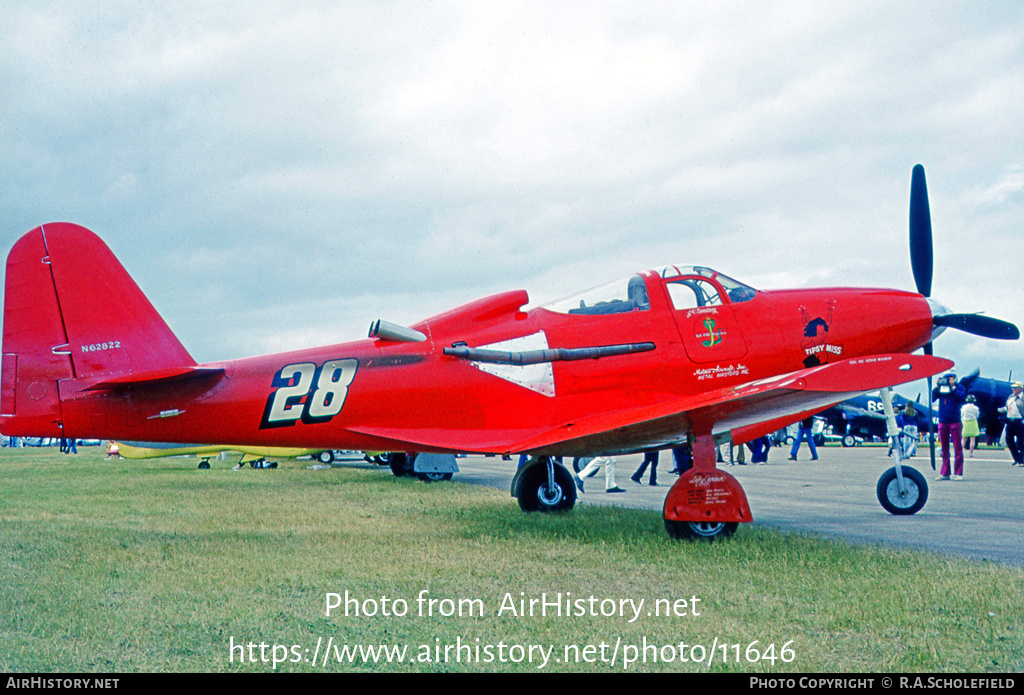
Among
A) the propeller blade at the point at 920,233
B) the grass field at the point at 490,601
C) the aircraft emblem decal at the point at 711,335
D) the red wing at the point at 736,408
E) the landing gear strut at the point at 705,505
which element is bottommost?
the grass field at the point at 490,601

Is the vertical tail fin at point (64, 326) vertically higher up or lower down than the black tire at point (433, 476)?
higher up

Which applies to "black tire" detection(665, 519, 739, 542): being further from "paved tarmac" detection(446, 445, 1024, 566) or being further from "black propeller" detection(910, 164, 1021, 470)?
"black propeller" detection(910, 164, 1021, 470)

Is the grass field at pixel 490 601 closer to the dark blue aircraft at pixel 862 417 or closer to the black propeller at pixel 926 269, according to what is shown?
the black propeller at pixel 926 269

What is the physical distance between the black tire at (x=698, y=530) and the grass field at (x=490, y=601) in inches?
5.2

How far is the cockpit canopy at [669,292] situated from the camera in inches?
317

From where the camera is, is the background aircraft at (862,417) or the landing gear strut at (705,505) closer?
the landing gear strut at (705,505)

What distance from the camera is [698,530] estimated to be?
6.99 m

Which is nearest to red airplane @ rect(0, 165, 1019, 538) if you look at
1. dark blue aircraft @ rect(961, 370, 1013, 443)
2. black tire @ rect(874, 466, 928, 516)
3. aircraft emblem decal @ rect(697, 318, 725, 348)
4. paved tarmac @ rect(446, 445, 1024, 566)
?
aircraft emblem decal @ rect(697, 318, 725, 348)

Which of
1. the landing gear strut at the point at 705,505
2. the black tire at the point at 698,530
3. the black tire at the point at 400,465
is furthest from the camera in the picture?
the black tire at the point at 400,465

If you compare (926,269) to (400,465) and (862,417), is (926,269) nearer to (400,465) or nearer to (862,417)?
(400,465)

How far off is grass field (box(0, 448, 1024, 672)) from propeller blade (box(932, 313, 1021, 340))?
3.57 metres

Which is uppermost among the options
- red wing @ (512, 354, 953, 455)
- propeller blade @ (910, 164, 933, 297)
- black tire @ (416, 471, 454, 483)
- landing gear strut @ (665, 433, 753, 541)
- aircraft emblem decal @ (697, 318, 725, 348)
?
propeller blade @ (910, 164, 933, 297)

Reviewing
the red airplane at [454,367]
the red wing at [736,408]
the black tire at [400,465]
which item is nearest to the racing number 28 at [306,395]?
the red airplane at [454,367]

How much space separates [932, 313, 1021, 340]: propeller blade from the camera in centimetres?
883
